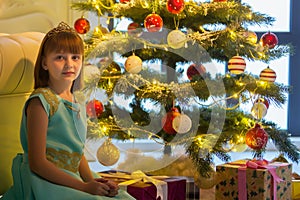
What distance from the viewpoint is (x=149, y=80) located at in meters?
3.07

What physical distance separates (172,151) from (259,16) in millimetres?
814

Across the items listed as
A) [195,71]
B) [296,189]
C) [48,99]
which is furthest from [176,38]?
[48,99]

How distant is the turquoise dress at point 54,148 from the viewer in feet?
5.71

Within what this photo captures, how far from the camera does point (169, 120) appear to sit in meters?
2.81

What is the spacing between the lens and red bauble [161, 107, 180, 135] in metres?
2.80

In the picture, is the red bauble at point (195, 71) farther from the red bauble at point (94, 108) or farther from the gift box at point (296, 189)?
the gift box at point (296, 189)

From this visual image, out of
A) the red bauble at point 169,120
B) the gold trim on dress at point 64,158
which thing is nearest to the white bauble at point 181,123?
the red bauble at point 169,120

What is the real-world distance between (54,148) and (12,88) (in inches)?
13.5

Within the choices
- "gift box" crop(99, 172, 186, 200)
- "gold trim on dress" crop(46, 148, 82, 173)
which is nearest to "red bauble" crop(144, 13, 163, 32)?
"gift box" crop(99, 172, 186, 200)

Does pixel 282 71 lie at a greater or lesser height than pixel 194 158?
greater

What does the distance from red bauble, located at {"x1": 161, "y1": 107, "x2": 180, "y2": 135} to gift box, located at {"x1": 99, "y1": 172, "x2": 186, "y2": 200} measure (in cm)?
31

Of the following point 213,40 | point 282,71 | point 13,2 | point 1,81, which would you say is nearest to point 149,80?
point 213,40

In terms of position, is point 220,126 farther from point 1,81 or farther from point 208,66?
point 1,81

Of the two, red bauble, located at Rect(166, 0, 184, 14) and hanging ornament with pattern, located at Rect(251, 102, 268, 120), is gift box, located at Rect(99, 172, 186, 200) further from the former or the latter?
red bauble, located at Rect(166, 0, 184, 14)
